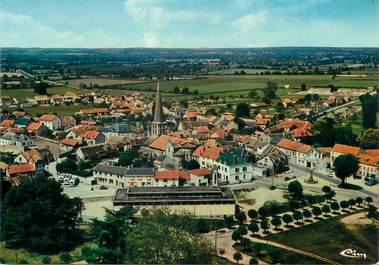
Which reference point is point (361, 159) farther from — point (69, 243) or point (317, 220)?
point (69, 243)

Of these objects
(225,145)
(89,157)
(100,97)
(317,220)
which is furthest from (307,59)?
(317,220)

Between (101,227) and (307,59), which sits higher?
(307,59)

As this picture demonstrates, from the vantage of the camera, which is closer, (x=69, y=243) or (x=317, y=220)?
(x=69, y=243)

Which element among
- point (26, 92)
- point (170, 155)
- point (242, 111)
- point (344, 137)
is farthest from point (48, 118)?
point (344, 137)

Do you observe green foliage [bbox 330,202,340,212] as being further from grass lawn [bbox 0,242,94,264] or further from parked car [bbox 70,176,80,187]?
parked car [bbox 70,176,80,187]

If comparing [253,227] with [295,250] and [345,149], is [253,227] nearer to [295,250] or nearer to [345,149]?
[295,250]

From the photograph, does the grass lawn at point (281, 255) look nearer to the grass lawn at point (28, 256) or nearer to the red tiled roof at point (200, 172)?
the grass lawn at point (28, 256)

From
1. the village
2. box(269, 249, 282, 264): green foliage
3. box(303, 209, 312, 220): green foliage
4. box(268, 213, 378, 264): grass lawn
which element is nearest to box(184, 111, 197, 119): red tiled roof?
the village
